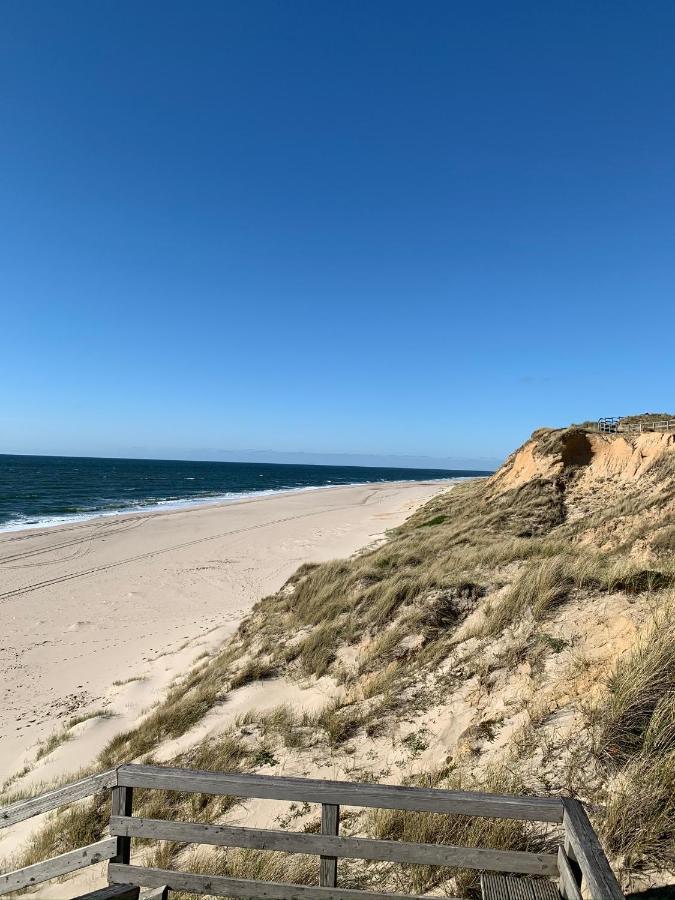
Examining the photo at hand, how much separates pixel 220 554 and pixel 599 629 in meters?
20.2

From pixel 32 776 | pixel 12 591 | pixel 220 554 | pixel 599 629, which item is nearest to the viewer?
pixel 599 629

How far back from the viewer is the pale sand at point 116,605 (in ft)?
31.2

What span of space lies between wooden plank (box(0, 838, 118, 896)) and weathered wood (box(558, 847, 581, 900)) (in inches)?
114

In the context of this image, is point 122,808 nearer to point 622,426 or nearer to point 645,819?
point 645,819

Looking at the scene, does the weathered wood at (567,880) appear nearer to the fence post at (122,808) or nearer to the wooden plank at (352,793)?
the wooden plank at (352,793)

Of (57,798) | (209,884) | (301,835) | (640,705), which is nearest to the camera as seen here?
(301,835)

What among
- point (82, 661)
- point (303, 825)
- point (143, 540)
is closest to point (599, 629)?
point (303, 825)

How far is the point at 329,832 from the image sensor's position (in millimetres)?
3123

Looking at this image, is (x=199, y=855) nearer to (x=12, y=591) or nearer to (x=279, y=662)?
(x=279, y=662)

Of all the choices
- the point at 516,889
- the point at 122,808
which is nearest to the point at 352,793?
the point at 516,889

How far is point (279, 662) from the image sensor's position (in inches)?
351

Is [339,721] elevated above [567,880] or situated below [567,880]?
below

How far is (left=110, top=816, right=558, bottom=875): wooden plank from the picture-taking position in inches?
117

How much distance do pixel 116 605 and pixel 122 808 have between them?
14.8 meters
